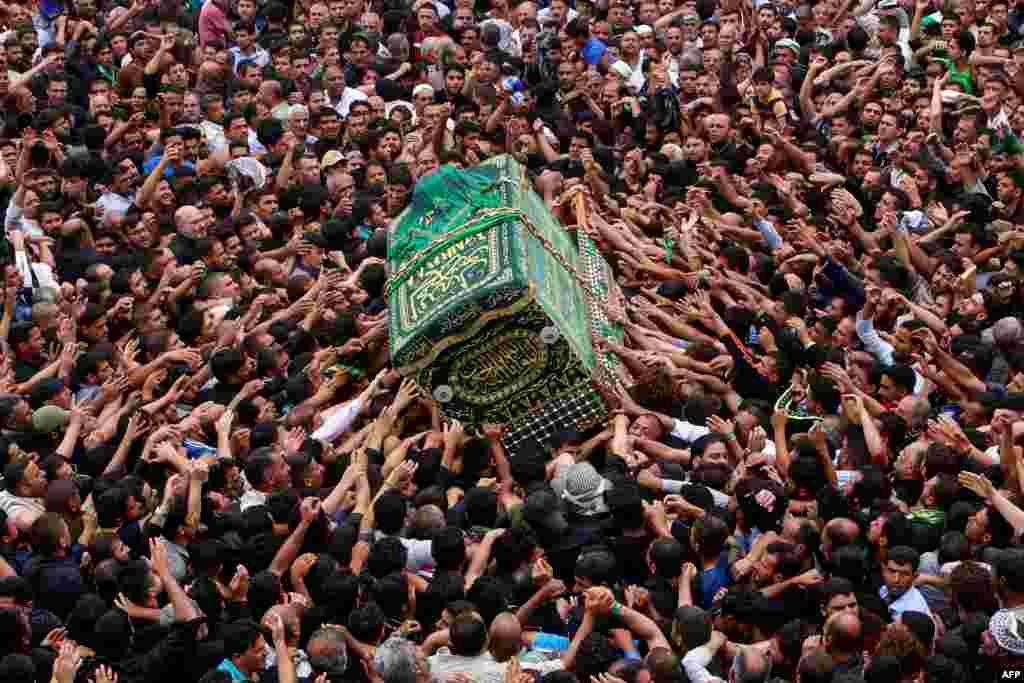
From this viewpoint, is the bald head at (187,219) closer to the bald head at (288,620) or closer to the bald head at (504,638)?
the bald head at (288,620)

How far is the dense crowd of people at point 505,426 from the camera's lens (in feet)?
31.8

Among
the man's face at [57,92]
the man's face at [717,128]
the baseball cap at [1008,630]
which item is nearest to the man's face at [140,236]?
the man's face at [57,92]

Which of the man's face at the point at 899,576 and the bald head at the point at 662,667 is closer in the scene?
the bald head at the point at 662,667

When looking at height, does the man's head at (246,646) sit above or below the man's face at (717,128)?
below

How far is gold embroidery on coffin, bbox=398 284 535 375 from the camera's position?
11.5m

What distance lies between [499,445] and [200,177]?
192 inches

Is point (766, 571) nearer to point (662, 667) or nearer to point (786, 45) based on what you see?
point (662, 667)

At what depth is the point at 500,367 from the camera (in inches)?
471

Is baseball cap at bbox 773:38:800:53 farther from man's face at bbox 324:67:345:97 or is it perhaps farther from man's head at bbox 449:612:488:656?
man's head at bbox 449:612:488:656

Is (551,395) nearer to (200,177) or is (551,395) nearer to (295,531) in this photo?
(295,531)

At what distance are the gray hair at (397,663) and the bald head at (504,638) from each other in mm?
455

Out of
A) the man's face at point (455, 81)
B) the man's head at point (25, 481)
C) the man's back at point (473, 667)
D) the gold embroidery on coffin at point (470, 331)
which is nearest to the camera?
the man's back at point (473, 667)

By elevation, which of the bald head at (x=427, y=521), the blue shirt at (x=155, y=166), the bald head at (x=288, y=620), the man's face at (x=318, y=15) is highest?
the man's face at (x=318, y=15)

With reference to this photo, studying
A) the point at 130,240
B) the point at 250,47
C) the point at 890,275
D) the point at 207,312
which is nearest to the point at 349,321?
the point at 207,312
